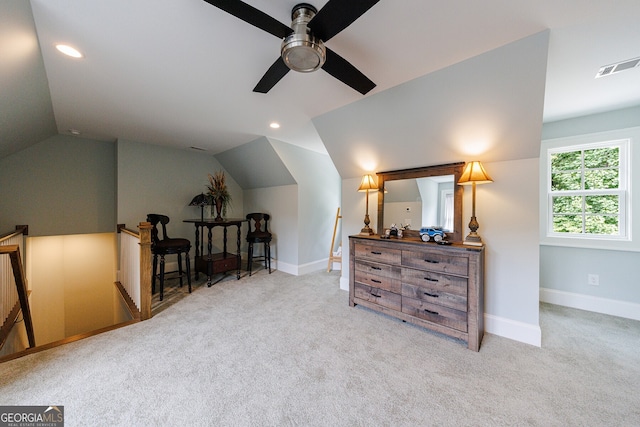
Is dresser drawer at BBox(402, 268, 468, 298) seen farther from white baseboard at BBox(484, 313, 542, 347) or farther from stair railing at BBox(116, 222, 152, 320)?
stair railing at BBox(116, 222, 152, 320)

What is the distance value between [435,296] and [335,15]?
90.2 inches

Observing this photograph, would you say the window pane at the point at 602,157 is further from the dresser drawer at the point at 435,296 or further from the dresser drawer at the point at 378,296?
the dresser drawer at the point at 378,296

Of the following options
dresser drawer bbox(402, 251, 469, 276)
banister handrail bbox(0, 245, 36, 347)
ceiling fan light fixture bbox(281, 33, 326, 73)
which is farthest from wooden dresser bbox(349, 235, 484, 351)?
banister handrail bbox(0, 245, 36, 347)

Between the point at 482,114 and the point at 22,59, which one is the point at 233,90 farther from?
the point at 482,114

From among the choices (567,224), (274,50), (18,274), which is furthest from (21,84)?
(567,224)

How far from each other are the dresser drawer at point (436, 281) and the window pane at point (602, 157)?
7.88 feet

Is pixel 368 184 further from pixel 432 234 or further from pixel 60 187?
pixel 60 187

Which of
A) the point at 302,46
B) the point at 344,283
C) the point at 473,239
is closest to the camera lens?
the point at 302,46

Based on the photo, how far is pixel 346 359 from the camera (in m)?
1.85

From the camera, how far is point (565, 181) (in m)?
2.95

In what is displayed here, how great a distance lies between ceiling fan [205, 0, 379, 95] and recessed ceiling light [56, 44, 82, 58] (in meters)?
1.51

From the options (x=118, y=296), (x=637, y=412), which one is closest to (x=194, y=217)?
(x=118, y=296)

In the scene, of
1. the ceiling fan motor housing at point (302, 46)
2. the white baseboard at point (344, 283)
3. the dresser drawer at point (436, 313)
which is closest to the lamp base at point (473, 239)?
the dresser drawer at point (436, 313)

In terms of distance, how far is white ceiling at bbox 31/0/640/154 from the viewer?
133 centimetres
